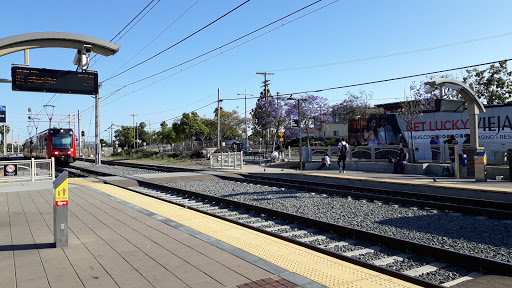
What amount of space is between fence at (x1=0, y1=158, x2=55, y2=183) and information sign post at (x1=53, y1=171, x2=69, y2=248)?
12.9m

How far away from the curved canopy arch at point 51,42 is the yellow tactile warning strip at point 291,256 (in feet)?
12.8

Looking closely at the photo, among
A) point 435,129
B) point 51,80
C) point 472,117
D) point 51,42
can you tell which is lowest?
point 435,129

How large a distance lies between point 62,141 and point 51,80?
27.4 m

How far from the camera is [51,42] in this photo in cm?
779

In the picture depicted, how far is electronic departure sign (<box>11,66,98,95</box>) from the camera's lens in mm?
9680

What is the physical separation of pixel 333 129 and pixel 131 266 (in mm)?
81749

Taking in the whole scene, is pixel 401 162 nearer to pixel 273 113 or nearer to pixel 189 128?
pixel 273 113

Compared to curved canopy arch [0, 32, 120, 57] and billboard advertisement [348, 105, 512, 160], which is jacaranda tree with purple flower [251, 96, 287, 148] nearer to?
billboard advertisement [348, 105, 512, 160]

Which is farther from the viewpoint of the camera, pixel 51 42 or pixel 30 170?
pixel 30 170

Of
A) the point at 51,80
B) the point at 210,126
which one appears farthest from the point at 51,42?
the point at 210,126

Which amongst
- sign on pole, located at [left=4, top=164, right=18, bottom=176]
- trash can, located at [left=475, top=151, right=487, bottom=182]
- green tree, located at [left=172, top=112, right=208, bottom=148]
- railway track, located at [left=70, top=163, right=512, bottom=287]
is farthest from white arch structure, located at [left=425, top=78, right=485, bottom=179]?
green tree, located at [left=172, top=112, right=208, bottom=148]

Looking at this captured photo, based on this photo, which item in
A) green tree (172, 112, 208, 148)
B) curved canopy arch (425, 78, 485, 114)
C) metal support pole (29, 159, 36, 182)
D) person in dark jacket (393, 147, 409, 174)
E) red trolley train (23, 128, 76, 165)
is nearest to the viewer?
curved canopy arch (425, 78, 485, 114)

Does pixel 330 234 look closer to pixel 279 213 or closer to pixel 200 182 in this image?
pixel 279 213

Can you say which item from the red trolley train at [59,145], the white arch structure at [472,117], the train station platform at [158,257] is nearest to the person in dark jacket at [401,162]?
the white arch structure at [472,117]
